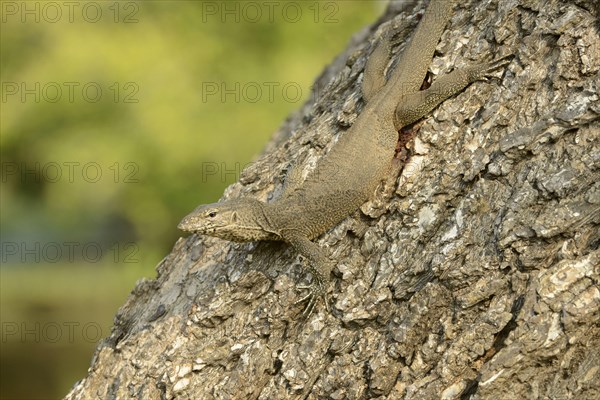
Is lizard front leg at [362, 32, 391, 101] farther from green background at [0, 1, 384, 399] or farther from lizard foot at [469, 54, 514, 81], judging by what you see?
green background at [0, 1, 384, 399]

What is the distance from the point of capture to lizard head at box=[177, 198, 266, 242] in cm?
505

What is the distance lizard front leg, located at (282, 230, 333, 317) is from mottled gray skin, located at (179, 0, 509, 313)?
2cm

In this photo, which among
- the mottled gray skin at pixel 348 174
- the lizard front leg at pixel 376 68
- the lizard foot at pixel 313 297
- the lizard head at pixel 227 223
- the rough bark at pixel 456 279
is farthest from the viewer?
the lizard front leg at pixel 376 68

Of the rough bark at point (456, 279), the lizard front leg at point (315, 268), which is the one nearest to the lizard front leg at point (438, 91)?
the rough bark at point (456, 279)

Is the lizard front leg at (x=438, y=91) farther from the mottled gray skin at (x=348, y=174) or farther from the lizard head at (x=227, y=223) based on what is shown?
the lizard head at (x=227, y=223)

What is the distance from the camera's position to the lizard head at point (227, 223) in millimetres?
5055

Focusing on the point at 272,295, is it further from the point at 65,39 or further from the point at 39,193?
the point at 39,193

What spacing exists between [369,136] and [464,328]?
191cm

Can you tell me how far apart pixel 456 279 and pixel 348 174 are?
1485 millimetres

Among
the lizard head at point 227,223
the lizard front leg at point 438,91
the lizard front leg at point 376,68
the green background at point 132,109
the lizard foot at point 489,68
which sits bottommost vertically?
the lizard foot at point 489,68

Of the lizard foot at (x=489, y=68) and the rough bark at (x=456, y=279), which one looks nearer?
the rough bark at (x=456, y=279)

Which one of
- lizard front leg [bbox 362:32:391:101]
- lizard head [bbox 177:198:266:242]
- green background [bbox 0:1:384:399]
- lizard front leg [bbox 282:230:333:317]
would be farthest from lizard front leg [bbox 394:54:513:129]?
green background [bbox 0:1:384:399]

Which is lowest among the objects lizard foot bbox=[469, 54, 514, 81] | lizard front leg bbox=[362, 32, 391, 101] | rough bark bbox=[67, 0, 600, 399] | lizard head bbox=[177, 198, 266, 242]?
rough bark bbox=[67, 0, 600, 399]

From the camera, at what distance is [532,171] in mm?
3906
